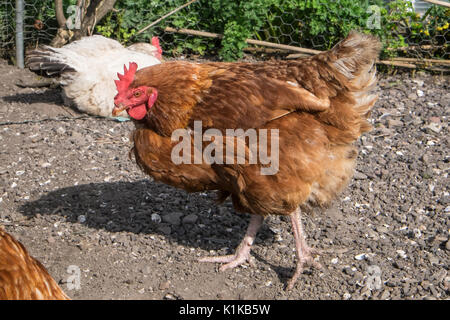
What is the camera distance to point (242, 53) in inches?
245

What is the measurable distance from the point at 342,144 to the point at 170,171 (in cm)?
100

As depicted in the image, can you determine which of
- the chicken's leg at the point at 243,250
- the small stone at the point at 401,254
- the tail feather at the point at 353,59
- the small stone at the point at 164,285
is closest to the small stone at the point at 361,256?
the small stone at the point at 401,254

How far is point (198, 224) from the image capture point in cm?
373

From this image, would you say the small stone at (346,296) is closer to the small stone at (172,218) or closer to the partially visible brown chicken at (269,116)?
the partially visible brown chicken at (269,116)

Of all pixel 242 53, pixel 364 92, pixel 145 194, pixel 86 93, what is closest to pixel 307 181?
pixel 364 92

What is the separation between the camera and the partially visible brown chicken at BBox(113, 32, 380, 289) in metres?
2.89

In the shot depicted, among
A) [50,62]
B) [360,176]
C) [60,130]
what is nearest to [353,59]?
[360,176]

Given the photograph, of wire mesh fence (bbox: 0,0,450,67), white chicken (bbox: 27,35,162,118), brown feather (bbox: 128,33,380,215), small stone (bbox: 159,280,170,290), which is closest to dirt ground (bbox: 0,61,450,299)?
small stone (bbox: 159,280,170,290)

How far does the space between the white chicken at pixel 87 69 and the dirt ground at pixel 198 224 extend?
299mm

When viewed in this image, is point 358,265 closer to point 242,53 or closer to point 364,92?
point 364,92

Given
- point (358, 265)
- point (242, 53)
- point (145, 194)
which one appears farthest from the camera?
point (242, 53)

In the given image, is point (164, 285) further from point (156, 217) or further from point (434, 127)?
point (434, 127)

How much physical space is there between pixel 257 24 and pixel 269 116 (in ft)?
11.6

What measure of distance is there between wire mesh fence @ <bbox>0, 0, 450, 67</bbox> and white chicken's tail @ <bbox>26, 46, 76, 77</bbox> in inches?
39.6
